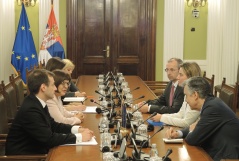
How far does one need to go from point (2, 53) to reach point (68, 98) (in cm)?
396

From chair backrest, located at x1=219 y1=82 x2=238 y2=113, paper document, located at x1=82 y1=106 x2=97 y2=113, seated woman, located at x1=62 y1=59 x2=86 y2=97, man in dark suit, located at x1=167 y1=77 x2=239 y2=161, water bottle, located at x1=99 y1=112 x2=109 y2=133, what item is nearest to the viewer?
man in dark suit, located at x1=167 y1=77 x2=239 y2=161

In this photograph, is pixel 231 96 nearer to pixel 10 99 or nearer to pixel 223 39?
pixel 10 99

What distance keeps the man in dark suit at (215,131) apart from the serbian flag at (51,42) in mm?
6237

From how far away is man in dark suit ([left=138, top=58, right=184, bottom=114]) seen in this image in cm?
473

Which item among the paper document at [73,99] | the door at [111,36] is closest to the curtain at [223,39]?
the door at [111,36]

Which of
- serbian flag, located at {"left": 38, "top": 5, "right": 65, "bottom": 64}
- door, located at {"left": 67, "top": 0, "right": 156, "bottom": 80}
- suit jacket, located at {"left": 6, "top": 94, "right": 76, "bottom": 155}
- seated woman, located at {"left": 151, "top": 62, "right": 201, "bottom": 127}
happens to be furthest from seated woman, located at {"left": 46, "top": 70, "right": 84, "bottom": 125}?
door, located at {"left": 67, "top": 0, "right": 156, "bottom": 80}

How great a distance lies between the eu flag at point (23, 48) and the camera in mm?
9227

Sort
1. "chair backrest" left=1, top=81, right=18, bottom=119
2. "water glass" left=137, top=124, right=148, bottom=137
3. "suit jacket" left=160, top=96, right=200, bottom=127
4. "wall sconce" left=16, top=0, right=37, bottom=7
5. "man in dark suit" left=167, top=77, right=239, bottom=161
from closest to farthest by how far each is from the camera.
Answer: "man in dark suit" left=167, top=77, right=239, bottom=161
"water glass" left=137, top=124, right=148, bottom=137
"suit jacket" left=160, top=96, right=200, bottom=127
"chair backrest" left=1, top=81, right=18, bottom=119
"wall sconce" left=16, top=0, right=37, bottom=7

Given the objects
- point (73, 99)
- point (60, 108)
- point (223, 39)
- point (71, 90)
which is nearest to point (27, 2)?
point (71, 90)

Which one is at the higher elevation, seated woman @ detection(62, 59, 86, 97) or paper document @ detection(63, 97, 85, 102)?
seated woman @ detection(62, 59, 86, 97)

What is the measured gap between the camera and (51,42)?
31.0ft

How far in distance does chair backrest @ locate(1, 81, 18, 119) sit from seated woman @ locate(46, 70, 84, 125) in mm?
907

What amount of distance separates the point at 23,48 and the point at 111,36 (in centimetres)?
192

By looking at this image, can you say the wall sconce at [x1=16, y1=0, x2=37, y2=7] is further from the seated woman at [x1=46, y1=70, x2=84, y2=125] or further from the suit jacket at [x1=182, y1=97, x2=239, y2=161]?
the suit jacket at [x1=182, y1=97, x2=239, y2=161]
